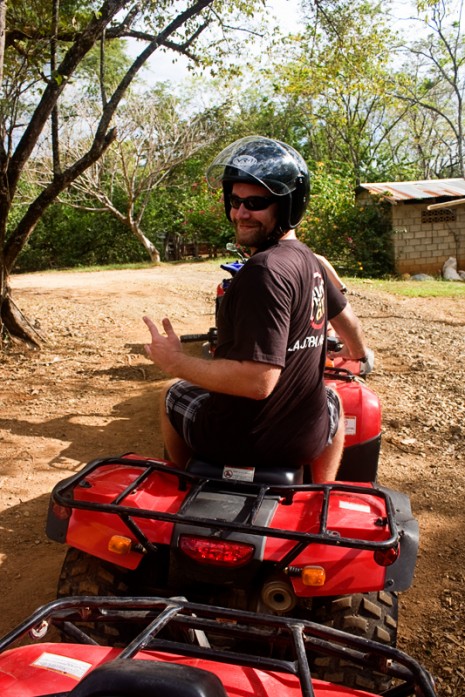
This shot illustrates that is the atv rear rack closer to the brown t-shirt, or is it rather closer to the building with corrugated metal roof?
the brown t-shirt

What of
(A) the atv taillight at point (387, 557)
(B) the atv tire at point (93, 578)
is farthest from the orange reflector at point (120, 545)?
(A) the atv taillight at point (387, 557)

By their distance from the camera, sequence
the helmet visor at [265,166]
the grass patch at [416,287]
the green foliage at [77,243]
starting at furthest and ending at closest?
the green foliage at [77,243], the grass patch at [416,287], the helmet visor at [265,166]

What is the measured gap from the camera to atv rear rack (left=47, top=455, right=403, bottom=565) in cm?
181

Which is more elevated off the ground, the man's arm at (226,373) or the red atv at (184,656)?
the man's arm at (226,373)

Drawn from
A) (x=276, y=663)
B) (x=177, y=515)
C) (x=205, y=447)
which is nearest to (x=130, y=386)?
(x=205, y=447)

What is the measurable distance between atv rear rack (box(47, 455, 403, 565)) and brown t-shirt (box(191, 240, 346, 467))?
0.13 meters

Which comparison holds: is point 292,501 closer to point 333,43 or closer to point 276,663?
point 276,663

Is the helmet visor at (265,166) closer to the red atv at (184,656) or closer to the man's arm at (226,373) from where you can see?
the man's arm at (226,373)

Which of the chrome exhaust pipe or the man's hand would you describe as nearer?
the chrome exhaust pipe

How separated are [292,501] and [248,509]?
198mm

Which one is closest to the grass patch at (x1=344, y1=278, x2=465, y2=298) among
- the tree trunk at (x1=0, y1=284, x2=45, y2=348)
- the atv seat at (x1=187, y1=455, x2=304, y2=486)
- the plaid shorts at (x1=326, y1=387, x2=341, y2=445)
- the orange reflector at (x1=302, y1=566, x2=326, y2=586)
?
Answer: the tree trunk at (x1=0, y1=284, x2=45, y2=348)

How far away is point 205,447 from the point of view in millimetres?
2336

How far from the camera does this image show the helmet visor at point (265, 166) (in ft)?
7.59

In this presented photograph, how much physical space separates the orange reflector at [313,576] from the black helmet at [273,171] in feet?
4.04
